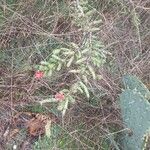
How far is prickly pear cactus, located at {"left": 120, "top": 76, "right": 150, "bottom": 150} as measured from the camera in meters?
2.19

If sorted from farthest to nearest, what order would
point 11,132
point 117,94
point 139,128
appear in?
1. point 117,94
2. point 11,132
3. point 139,128

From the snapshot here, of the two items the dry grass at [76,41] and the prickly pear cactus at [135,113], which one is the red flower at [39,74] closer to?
the dry grass at [76,41]

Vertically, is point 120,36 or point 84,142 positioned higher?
point 120,36

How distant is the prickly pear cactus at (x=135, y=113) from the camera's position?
7.18 feet

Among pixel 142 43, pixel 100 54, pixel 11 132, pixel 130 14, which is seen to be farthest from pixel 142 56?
pixel 11 132

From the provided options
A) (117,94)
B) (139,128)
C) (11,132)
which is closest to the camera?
(139,128)

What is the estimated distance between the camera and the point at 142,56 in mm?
2777

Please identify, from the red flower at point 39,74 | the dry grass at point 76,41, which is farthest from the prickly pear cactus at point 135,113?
the red flower at point 39,74

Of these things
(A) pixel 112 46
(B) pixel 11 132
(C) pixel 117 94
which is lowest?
(B) pixel 11 132

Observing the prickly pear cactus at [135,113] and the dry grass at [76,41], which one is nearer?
the prickly pear cactus at [135,113]

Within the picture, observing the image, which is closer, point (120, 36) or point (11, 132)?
point (11, 132)

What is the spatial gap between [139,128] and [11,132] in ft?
2.54

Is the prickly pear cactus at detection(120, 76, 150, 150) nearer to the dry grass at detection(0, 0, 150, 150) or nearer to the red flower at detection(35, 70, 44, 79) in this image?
the dry grass at detection(0, 0, 150, 150)

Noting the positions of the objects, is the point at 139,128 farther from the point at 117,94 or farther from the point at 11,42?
the point at 11,42
